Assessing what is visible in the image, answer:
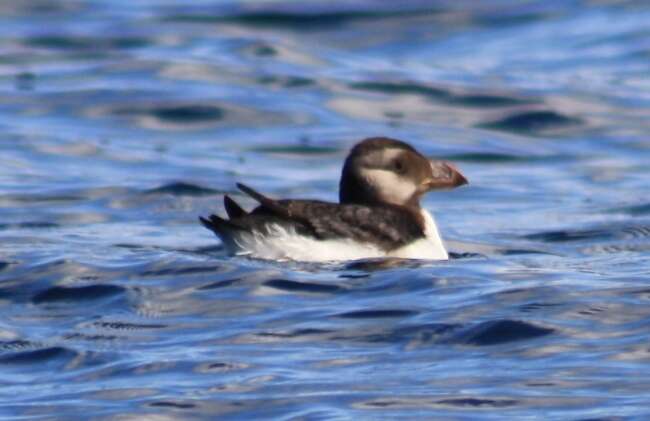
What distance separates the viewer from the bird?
448 inches

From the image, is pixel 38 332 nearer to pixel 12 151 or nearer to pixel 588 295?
pixel 588 295

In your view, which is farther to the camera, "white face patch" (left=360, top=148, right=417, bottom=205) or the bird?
"white face patch" (left=360, top=148, right=417, bottom=205)

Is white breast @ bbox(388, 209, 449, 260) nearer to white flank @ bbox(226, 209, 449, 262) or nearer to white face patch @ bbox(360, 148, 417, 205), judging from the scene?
white flank @ bbox(226, 209, 449, 262)

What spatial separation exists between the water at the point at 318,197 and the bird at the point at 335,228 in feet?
0.62

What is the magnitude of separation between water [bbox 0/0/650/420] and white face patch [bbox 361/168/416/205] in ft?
1.96

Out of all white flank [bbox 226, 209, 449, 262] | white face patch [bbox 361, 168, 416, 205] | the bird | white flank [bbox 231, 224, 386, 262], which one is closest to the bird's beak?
white face patch [bbox 361, 168, 416, 205]

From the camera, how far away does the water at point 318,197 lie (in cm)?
862

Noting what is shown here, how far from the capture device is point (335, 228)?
449 inches

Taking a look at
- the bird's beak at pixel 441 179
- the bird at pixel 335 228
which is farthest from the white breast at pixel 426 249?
the bird's beak at pixel 441 179

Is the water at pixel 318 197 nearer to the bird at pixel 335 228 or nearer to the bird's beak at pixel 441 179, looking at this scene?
the bird at pixel 335 228

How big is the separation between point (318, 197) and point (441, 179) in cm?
331

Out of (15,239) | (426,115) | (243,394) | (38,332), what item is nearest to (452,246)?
(15,239)

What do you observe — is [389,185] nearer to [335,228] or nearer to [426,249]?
[426,249]

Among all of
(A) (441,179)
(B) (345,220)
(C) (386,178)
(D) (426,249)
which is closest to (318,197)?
(A) (441,179)
